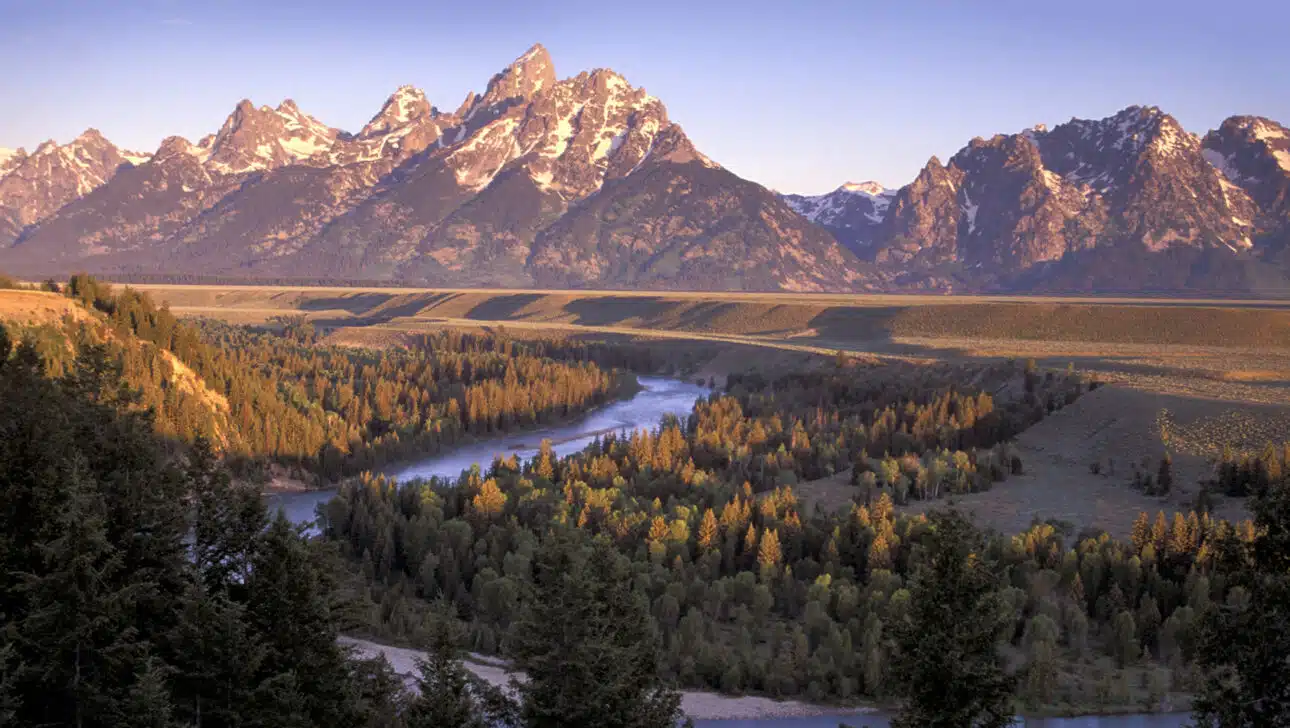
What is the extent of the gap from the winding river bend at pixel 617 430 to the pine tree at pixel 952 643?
882 inches

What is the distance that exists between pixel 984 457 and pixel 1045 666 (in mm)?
43082

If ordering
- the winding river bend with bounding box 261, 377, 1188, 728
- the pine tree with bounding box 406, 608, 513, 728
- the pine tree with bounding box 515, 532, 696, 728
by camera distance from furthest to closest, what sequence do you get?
the winding river bend with bounding box 261, 377, 1188, 728 < the pine tree with bounding box 515, 532, 696, 728 < the pine tree with bounding box 406, 608, 513, 728

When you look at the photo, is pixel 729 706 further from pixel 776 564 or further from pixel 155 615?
pixel 155 615

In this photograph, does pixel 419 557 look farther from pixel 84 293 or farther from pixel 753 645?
pixel 84 293

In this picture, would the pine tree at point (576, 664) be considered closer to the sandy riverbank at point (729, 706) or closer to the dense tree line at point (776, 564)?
the dense tree line at point (776, 564)

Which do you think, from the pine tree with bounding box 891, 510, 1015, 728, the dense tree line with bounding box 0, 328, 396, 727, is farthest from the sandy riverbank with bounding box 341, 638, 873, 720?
the pine tree with bounding box 891, 510, 1015, 728

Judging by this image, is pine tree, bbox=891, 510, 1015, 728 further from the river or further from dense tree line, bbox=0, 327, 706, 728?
the river

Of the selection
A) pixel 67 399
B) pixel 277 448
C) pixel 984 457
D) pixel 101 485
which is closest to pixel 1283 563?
pixel 101 485

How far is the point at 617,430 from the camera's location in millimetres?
121875

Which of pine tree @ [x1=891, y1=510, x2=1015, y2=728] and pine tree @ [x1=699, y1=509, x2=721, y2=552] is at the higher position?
pine tree @ [x1=891, y1=510, x2=1015, y2=728]

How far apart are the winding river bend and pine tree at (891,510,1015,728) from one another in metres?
22.4

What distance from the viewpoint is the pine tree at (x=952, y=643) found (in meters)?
20.7

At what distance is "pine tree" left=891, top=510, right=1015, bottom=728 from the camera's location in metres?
20.7

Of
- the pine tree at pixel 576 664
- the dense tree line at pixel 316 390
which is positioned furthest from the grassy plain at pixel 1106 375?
the pine tree at pixel 576 664
